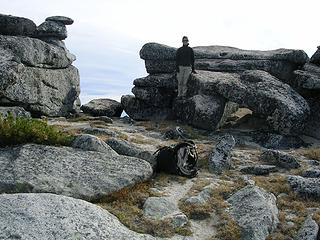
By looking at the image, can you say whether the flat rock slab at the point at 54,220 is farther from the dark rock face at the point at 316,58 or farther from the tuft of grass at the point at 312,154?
the dark rock face at the point at 316,58

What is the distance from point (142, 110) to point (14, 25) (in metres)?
12.8

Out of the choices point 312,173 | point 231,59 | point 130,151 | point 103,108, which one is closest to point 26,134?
point 130,151

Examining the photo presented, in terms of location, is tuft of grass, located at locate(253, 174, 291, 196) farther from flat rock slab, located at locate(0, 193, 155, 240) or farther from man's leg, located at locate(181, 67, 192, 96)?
man's leg, located at locate(181, 67, 192, 96)

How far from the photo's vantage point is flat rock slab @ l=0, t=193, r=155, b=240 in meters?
11.7

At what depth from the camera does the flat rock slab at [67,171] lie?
1487 centimetres

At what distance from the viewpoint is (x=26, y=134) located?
60.1ft

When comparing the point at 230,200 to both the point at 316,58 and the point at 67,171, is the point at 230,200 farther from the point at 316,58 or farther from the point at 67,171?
the point at 316,58

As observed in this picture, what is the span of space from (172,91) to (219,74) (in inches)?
181

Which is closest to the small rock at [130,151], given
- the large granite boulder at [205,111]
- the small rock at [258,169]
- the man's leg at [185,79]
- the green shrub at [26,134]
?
the green shrub at [26,134]

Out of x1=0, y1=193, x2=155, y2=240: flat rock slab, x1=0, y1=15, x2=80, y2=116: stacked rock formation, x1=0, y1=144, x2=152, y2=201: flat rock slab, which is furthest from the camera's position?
x1=0, y1=15, x2=80, y2=116: stacked rock formation

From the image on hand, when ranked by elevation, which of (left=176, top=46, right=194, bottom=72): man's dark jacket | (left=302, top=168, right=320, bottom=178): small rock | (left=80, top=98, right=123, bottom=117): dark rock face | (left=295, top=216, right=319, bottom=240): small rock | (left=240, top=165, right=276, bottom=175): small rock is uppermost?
(left=176, top=46, right=194, bottom=72): man's dark jacket

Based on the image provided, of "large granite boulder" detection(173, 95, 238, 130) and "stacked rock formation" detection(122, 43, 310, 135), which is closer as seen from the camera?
"stacked rock formation" detection(122, 43, 310, 135)

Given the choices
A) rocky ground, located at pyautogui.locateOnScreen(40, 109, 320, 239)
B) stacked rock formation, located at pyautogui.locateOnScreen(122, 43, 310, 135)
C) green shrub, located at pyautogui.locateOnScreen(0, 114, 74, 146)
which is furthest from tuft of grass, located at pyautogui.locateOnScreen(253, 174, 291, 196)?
stacked rock formation, located at pyautogui.locateOnScreen(122, 43, 310, 135)

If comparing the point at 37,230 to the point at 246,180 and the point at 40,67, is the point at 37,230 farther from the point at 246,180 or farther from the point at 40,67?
the point at 40,67
